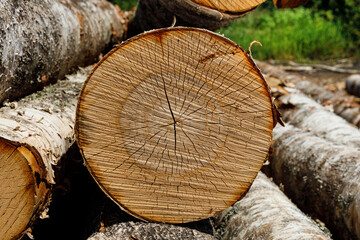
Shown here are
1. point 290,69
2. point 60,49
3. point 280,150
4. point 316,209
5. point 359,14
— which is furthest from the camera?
point 359,14

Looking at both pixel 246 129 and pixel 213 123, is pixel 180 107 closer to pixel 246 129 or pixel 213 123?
pixel 213 123

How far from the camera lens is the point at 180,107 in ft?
4.57

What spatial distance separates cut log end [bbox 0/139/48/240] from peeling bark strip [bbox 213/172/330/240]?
93 centimetres

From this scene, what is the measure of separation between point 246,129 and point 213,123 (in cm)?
15

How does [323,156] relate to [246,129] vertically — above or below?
below

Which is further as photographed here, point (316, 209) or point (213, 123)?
point (316, 209)

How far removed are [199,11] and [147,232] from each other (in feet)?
3.61

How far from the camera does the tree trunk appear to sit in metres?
1.62

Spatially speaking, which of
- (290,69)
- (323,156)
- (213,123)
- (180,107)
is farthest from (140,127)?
(290,69)

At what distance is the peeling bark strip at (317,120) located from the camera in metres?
2.63

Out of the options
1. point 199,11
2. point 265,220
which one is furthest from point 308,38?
point 265,220

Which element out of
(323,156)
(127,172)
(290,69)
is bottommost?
(290,69)

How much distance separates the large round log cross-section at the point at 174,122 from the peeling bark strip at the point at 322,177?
0.74 m

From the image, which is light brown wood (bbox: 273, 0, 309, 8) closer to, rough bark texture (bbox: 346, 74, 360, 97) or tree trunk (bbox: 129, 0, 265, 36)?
tree trunk (bbox: 129, 0, 265, 36)
